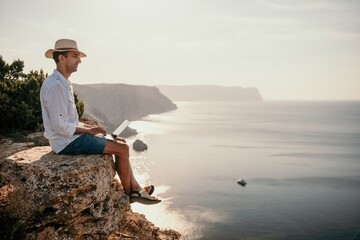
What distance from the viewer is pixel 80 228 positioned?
18.9 feet

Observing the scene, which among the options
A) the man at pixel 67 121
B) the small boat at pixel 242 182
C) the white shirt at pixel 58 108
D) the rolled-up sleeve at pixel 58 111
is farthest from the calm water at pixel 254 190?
the rolled-up sleeve at pixel 58 111

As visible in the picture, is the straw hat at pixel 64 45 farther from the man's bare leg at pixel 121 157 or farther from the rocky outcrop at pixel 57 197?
the rocky outcrop at pixel 57 197

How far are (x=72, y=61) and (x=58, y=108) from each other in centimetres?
108

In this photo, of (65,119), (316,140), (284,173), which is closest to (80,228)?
(65,119)

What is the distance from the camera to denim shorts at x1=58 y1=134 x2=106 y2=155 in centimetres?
598

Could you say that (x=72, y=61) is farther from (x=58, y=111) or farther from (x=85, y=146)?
(x=85, y=146)

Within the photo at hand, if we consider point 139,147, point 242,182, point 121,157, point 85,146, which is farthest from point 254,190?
point 85,146

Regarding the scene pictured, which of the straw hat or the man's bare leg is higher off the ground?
the straw hat

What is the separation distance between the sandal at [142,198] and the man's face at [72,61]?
289cm

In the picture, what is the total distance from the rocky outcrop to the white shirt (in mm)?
532

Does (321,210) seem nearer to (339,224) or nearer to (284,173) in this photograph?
(339,224)

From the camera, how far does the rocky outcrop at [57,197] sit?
511 centimetres

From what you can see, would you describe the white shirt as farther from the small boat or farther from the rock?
the rock

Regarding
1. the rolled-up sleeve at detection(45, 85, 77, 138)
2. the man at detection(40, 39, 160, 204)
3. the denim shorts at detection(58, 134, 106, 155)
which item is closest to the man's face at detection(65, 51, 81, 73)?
the man at detection(40, 39, 160, 204)
